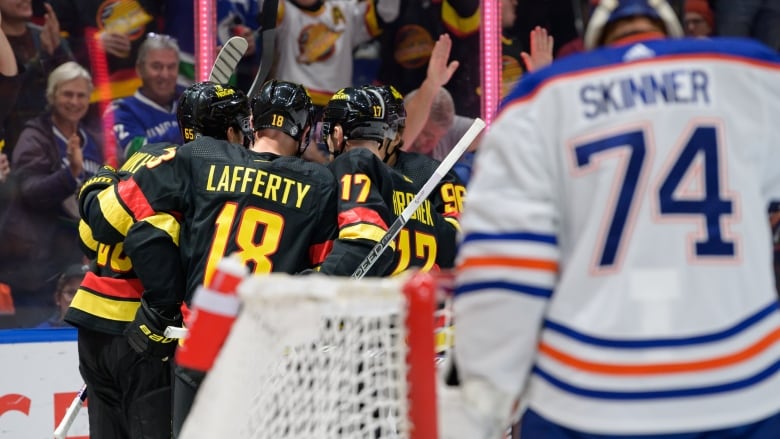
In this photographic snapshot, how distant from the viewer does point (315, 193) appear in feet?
9.97

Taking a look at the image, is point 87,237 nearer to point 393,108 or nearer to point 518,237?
point 393,108

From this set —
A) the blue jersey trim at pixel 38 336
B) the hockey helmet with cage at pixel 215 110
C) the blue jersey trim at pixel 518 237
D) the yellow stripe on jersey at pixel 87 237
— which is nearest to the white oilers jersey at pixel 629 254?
the blue jersey trim at pixel 518 237

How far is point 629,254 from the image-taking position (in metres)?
1.47

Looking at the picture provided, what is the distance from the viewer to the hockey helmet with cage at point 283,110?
3.15 metres

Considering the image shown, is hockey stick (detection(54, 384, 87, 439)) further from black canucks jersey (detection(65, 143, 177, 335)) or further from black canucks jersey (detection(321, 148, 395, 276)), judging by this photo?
black canucks jersey (detection(321, 148, 395, 276))

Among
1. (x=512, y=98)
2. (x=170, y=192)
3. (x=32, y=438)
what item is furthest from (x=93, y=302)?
(x=512, y=98)

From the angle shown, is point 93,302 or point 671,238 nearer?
point 671,238

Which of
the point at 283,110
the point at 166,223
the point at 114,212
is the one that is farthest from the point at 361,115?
the point at 114,212

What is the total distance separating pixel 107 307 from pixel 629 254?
2292 mm

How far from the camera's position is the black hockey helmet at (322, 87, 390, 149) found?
10.8 ft

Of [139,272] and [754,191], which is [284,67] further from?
[754,191]

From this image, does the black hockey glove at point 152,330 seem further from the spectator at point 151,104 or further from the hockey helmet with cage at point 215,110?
the spectator at point 151,104

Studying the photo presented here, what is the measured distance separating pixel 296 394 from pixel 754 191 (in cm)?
73

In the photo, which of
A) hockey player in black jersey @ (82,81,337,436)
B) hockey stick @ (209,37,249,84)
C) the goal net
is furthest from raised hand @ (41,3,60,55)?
the goal net
